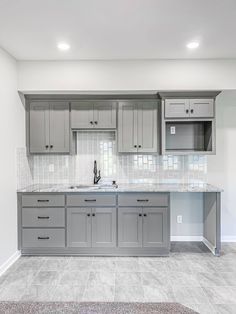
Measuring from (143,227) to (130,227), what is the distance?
7.1 inches

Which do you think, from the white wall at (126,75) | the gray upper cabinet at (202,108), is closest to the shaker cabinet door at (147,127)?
the white wall at (126,75)

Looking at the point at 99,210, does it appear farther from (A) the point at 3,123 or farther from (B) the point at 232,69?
(B) the point at 232,69

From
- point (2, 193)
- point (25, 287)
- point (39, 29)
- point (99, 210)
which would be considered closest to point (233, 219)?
point (99, 210)

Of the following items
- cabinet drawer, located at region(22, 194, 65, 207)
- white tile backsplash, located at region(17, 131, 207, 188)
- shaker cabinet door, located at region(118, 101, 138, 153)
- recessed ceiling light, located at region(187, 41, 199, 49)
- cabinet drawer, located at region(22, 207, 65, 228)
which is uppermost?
recessed ceiling light, located at region(187, 41, 199, 49)

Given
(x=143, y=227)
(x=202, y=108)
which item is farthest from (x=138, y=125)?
(x=143, y=227)

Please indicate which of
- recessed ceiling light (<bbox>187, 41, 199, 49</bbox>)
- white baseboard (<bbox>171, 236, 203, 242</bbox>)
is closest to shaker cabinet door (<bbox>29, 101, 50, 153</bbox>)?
recessed ceiling light (<bbox>187, 41, 199, 49</bbox>)

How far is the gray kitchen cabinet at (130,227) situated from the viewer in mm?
3596

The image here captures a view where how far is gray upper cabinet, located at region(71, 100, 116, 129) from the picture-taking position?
12.8ft

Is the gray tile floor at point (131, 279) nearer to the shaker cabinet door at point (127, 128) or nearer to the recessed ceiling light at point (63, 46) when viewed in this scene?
the shaker cabinet door at point (127, 128)

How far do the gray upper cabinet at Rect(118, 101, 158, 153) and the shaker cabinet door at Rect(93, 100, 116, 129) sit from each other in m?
0.11

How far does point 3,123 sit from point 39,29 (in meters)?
1.23

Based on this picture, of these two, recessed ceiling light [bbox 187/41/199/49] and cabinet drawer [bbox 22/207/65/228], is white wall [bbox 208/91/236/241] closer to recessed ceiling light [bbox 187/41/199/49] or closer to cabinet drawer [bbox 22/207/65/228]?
recessed ceiling light [bbox 187/41/199/49]

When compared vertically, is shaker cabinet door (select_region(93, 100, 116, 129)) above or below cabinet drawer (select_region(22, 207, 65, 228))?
above

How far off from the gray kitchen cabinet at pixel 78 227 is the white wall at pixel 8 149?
0.75 meters
